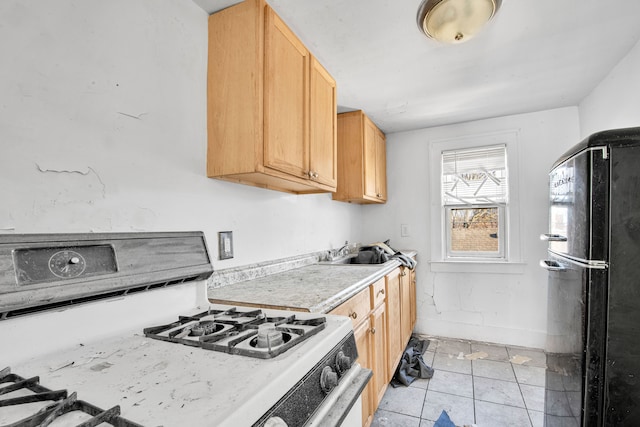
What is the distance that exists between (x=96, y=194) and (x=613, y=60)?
118 inches

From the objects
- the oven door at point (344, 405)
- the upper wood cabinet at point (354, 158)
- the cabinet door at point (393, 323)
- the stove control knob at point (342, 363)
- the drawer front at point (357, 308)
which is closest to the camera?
the oven door at point (344, 405)

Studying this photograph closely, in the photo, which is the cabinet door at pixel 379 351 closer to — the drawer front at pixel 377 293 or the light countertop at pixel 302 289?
the drawer front at pixel 377 293

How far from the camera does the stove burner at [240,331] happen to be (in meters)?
0.72

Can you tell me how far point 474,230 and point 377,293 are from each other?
1845mm

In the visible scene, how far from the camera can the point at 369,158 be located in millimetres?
2840

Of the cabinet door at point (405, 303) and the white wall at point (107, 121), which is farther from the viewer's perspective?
the cabinet door at point (405, 303)

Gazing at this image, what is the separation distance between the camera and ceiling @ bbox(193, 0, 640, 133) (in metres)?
1.47

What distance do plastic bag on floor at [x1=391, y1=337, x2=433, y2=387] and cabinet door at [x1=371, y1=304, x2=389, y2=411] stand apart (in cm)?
40

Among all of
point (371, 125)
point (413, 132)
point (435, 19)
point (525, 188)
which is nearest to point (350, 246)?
point (371, 125)

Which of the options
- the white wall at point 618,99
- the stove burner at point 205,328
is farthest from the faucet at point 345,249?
the white wall at point 618,99

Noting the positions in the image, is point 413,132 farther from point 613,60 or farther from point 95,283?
point 95,283

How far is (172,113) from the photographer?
1261 millimetres

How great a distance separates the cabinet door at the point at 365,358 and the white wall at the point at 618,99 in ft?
6.53

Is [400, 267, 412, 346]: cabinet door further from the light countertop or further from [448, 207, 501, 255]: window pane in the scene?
[448, 207, 501, 255]: window pane
